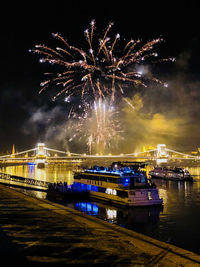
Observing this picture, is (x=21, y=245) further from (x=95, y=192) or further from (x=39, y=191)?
(x=39, y=191)

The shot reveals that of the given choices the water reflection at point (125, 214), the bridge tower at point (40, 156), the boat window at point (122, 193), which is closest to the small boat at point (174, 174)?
the boat window at point (122, 193)

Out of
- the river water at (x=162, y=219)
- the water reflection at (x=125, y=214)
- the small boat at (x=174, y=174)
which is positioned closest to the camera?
the river water at (x=162, y=219)

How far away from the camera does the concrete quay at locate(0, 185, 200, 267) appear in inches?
361

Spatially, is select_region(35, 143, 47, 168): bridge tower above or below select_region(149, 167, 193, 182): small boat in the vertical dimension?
above

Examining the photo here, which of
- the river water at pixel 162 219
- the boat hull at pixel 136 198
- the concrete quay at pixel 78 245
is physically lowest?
the river water at pixel 162 219

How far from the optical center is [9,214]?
16422mm

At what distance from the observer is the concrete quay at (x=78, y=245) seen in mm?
9164

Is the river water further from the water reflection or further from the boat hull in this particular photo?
the boat hull

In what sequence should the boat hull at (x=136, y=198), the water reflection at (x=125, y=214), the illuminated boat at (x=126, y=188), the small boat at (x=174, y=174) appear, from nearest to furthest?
the water reflection at (x=125, y=214), the boat hull at (x=136, y=198), the illuminated boat at (x=126, y=188), the small boat at (x=174, y=174)

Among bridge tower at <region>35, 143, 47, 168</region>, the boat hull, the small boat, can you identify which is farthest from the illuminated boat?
bridge tower at <region>35, 143, 47, 168</region>

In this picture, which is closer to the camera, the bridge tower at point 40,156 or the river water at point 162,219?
the river water at point 162,219

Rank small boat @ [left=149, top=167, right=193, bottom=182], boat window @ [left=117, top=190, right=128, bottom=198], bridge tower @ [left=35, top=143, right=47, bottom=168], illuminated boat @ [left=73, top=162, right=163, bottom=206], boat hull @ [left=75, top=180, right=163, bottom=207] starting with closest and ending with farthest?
boat hull @ [left=75, top=180, right=163, bottom=207]
illuminated boat @ [left=73, top=162, right=163, bottom=206]
boat window @ [left=117, top=190, right=128, bottom=198]
small boat @ [left=149, top=167, right=193, bottom=182]
bridge tower @ [left=35, top=143, right=47, bottom=168]

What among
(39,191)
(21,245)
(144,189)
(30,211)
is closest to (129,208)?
(144,189)

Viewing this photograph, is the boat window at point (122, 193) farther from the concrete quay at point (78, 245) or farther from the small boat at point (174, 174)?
the small boat at point (174, 174)
